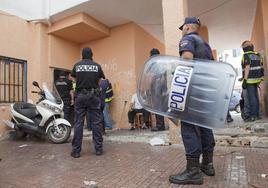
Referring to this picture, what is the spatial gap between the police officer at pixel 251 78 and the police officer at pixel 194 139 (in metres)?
3.36

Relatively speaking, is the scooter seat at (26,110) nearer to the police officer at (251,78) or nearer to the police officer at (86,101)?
the police officer at (86,101)

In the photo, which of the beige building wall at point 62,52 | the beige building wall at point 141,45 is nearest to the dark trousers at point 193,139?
→ the beige building wall at point 141,45

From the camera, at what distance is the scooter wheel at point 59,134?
5.86m

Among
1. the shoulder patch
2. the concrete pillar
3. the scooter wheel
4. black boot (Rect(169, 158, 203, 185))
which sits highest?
the concrete pillar

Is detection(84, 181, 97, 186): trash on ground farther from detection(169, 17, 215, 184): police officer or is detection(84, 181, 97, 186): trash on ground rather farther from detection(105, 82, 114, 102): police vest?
detection(105, 82, 114, 102): police vest

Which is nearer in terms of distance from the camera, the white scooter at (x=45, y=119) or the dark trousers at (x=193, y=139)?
the dark trousers at (x=193, y=139)

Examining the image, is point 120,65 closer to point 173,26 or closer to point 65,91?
point 65,91

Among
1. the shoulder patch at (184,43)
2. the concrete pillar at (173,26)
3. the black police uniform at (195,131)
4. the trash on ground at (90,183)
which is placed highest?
the concrete pillar at (173,26)

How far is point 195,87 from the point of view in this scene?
2.81m

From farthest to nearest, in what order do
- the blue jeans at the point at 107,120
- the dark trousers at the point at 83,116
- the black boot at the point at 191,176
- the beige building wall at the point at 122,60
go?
the beige building wall at the point at 122,60
the blue jeans at the point at 107,120
the dark trousers at the point at 83,116
the black boot at the point at 191,176

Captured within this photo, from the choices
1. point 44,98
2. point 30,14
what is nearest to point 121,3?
point 30,14

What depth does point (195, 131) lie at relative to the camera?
2938mm

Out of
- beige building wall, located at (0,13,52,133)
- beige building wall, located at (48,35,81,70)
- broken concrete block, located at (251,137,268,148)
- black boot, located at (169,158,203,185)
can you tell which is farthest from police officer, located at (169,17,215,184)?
beige building wall, located at (48,35,81,70)

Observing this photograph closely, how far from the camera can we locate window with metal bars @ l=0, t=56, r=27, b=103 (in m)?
7.26
